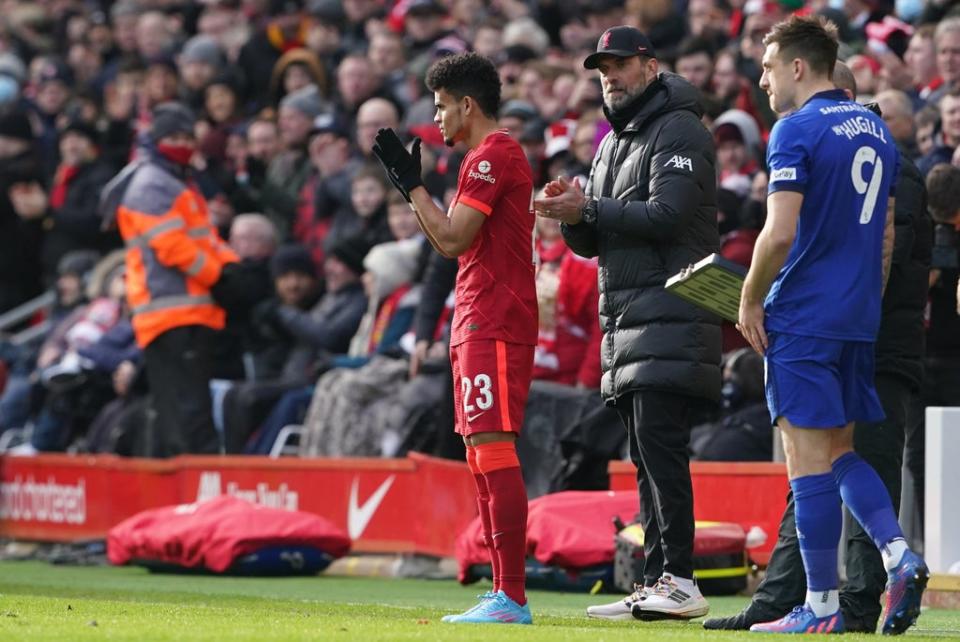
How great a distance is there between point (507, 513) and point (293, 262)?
8.00 meters

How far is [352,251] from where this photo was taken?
14.8 meters

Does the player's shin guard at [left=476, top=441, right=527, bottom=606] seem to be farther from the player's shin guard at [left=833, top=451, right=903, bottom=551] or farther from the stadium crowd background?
the stadium crowd background

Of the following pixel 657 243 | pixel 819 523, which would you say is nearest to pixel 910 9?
pixel 657 243

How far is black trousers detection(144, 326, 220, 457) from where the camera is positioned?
13.3m

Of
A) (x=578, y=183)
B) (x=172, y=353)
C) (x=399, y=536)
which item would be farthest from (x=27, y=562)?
(x=578, y=183)

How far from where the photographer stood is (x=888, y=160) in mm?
6973

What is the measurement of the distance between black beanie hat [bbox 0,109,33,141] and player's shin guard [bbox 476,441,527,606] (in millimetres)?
12036

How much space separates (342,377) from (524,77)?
323 centimetres

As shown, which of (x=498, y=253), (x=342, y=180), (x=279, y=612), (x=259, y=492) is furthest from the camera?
(x=342, y=180)

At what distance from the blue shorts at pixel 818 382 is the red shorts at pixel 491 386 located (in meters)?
1.09

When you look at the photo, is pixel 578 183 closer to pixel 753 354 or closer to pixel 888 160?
pixel 888 160

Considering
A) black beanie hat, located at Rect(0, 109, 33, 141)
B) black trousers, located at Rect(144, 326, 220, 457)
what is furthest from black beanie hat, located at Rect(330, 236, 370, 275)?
black beanie hat, located at Rect(0, 109, 33, 141)

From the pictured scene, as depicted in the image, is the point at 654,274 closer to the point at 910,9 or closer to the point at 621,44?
the point at 621,44

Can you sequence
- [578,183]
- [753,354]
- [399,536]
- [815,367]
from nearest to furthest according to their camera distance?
[815,367] → [578,183] → [753,354] → [399,536]
